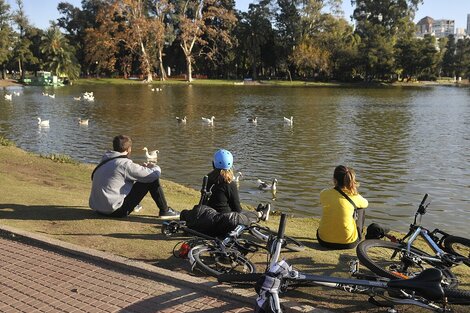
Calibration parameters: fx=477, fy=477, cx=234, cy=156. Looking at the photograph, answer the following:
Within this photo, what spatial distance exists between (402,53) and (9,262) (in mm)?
84407

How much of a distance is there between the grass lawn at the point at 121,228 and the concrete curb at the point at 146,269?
0.88 ft

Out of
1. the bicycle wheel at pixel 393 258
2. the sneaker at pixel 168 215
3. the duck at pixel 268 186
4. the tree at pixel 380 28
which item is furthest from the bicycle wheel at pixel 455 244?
the tree at pixel 380 28

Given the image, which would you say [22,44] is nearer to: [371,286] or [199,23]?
[199,23]

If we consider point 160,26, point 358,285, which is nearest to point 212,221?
point 358,285

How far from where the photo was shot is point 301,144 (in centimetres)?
2058

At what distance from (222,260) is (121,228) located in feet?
6.92

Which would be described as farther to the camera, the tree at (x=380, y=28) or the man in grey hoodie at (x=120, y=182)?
the tree at (x=380, y=28)

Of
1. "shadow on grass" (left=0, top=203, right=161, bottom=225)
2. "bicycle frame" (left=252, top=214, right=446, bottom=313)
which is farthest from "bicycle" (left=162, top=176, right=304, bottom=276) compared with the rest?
"shadow on grass" (left=0, top=203, right=161, bottom=225)

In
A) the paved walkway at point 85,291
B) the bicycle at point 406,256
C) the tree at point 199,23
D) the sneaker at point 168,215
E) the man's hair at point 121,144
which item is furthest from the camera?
the tree at point 199,23

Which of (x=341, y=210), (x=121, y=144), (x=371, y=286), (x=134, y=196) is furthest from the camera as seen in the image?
(x=134, y=196)

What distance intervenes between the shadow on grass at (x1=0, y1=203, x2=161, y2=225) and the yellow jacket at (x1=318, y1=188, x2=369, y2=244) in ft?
8.85

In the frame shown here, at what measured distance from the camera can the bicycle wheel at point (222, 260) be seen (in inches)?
199

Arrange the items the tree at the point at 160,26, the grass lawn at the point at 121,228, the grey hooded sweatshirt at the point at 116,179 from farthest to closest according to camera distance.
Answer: the tree at the point at 160,26 → the grey hooded sweatshirt at the point at 116,179 → the grass lawn at the point at 121,228

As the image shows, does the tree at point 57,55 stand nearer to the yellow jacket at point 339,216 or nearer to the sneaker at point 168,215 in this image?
the sneaker at point 168,215
